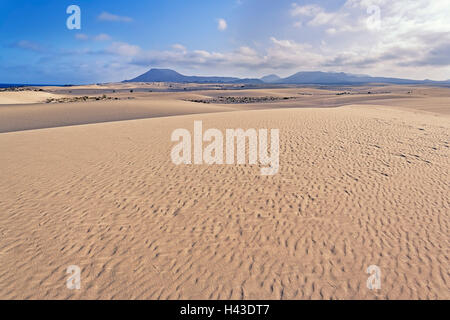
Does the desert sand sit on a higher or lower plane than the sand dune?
lower

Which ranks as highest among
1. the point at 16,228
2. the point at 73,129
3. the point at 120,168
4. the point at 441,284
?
the point at 73,129

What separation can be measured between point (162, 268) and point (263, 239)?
230cm

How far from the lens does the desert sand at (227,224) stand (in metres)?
4.64

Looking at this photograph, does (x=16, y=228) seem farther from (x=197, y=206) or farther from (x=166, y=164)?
(x=166, y=164)

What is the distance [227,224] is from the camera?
248 inches

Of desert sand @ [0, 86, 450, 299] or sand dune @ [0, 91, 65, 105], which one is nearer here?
desert sand @ [0, 86, 450, 299]

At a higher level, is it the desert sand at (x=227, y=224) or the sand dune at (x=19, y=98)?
the sand dune at (x=19, y=98)

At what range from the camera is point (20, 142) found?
560 inches

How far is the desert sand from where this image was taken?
Result: 15.2 feet

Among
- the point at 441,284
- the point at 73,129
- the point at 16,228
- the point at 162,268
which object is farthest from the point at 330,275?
the point at 73,129

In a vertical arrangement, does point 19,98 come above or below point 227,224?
above

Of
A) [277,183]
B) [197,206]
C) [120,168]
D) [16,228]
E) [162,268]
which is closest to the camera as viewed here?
[162,268]

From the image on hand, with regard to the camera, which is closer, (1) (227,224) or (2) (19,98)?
(1) (227,224)

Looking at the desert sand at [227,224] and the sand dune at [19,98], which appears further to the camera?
the sand dune at [19,98]
